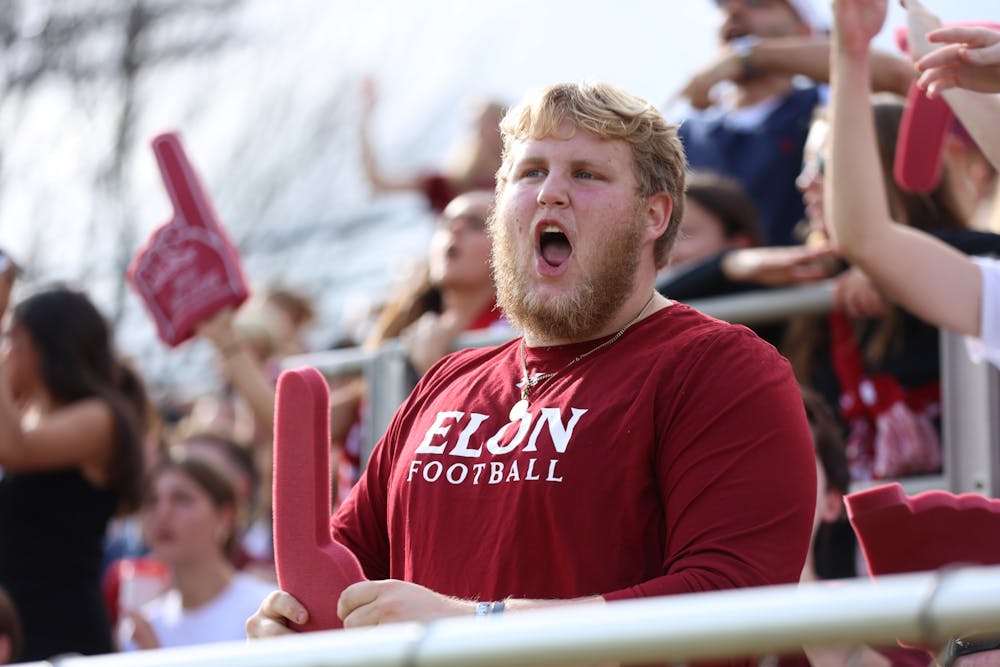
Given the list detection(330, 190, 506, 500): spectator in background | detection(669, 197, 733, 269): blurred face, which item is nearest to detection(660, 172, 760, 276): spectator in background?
detection(669, 197, 733, 269): blurred face

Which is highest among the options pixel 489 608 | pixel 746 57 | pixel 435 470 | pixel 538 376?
pixel 746 57

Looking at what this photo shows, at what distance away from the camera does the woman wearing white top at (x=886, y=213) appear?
3.64 m

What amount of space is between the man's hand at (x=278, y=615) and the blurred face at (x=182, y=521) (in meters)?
3.11

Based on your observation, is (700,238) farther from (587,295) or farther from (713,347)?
(713,347)

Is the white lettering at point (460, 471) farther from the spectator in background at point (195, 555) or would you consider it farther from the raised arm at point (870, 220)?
the spectator in background at point (195, 555)

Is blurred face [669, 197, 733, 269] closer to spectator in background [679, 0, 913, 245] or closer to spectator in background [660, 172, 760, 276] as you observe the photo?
spectator in background [660, 172, 760, 276]

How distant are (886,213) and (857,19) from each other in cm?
44

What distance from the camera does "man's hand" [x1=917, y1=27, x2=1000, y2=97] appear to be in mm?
3092

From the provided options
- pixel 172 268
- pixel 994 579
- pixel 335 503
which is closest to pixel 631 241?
pixel 994 579

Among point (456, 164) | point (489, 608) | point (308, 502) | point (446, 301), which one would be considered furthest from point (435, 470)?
point (456, 164)

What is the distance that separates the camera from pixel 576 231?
290 centimetres

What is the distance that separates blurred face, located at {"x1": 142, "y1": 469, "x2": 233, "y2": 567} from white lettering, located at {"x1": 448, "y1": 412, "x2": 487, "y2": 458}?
9.96ft

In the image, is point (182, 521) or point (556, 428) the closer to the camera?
point (556, 428)

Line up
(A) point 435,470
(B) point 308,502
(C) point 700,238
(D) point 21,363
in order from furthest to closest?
1. (D) point 21,363
2. (C) point 700,238
3. (A) point 435,470
4. (B) point 308,502
